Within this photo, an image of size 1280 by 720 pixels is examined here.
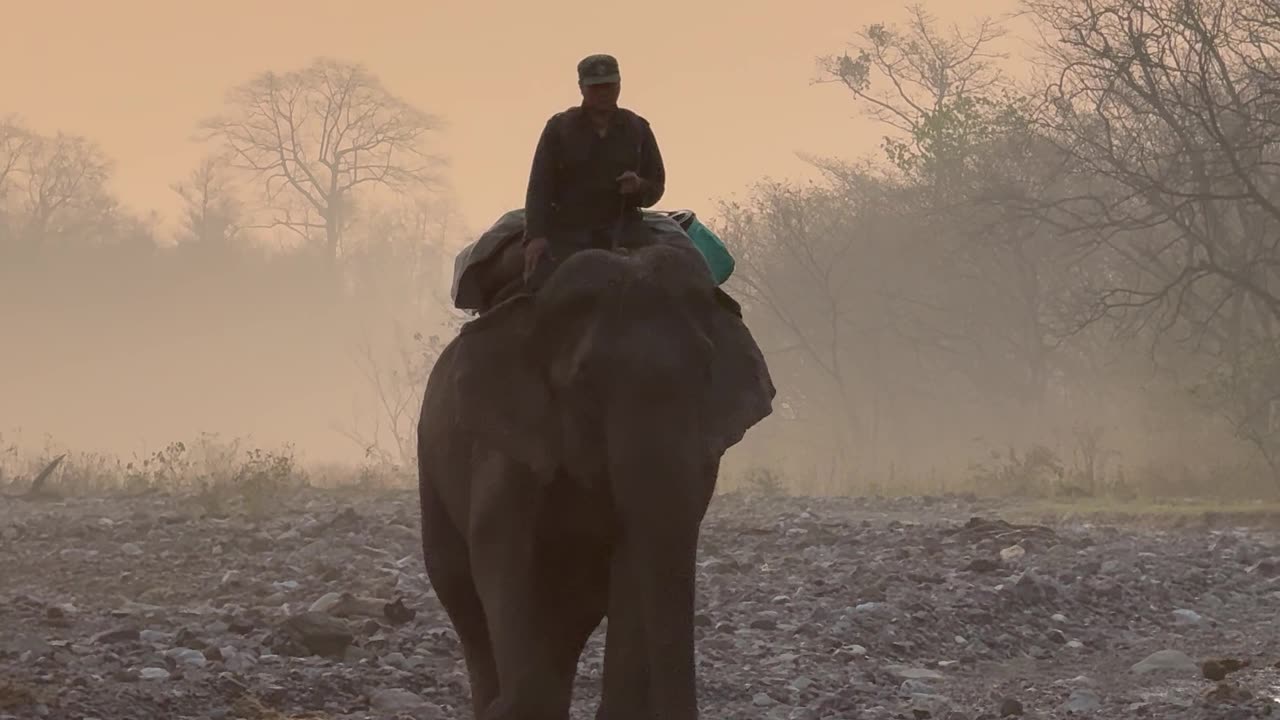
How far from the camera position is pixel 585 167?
5.93 metres

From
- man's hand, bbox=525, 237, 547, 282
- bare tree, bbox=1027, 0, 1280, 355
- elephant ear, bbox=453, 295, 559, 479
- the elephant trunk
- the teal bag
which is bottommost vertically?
the elephant trunk

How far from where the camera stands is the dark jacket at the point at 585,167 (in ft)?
19.4

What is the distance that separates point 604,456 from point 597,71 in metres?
1.36

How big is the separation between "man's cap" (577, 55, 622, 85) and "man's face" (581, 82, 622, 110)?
0.02 metres

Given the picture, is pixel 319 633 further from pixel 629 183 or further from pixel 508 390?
pixel 629 183

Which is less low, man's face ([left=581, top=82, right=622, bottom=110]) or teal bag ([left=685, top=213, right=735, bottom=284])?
man's face ([left=581, top=82, right=622, bottom=110])

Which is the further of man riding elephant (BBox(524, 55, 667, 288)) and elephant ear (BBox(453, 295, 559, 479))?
man riding elephant (BBox(524, 55, 667, 288))

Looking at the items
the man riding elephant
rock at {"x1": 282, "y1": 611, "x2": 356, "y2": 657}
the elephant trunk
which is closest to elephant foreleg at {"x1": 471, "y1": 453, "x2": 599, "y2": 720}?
the elephant trunk

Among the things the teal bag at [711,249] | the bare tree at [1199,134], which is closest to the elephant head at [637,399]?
the teal bag at [711,249]

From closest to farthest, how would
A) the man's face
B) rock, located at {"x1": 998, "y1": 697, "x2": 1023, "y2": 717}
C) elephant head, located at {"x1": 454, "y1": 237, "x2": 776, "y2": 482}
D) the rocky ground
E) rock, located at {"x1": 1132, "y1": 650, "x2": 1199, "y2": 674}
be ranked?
elephant head, located at {"x1": 454, "y1": 237, "x2": 776, "y2": 482} < the man's face < the rocky ground < rock, located at {"x1": 998, "y1": 697, "x2": 1023, "y2": 717} < rock, located at {"x1": 1132, "y1": 650, "x2": 1199, "y2": 674}

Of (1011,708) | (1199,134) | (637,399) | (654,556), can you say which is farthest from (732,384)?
(1199,134)

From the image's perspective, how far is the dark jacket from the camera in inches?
233

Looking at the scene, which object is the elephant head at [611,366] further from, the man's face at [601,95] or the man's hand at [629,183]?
the man's face at [601,95]

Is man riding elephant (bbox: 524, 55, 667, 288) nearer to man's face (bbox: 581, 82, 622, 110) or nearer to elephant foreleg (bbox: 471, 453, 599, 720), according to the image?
man's face (bbox: 581, 82, 622, 110)
